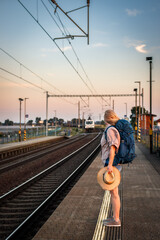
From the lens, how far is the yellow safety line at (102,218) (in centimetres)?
402

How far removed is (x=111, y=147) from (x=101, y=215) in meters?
1.69

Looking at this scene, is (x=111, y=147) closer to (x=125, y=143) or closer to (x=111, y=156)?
(x=111, y=156)

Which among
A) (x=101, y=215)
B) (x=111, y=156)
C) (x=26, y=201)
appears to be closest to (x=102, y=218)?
(x=101, y=215)

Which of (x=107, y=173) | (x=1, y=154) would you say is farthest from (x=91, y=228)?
(x=1, y=154)

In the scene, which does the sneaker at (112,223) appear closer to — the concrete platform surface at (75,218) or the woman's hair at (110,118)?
the concrete platform surface at (75,218)

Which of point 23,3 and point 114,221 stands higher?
point 23,3

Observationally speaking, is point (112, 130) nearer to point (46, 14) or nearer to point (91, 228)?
point (91, 228)

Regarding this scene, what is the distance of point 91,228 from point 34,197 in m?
3.70

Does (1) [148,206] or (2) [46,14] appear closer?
(1) [148,206]

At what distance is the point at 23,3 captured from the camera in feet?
33.0

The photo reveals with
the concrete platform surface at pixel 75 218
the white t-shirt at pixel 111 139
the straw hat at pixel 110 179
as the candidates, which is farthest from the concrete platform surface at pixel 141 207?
the white t-shirt at pixel 111 139

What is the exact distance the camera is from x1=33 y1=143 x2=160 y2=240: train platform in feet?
13.4

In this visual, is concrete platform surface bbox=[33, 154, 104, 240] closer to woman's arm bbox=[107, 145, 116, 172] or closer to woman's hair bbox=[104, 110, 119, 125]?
woman's arm bbox=[107, 145, 116, 172]

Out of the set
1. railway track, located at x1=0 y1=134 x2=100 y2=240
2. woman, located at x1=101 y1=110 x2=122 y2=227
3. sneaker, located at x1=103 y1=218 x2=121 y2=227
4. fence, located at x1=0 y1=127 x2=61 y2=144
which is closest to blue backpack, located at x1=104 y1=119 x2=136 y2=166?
woman, located at x1=101 y1=110 x2=122 y2=227
